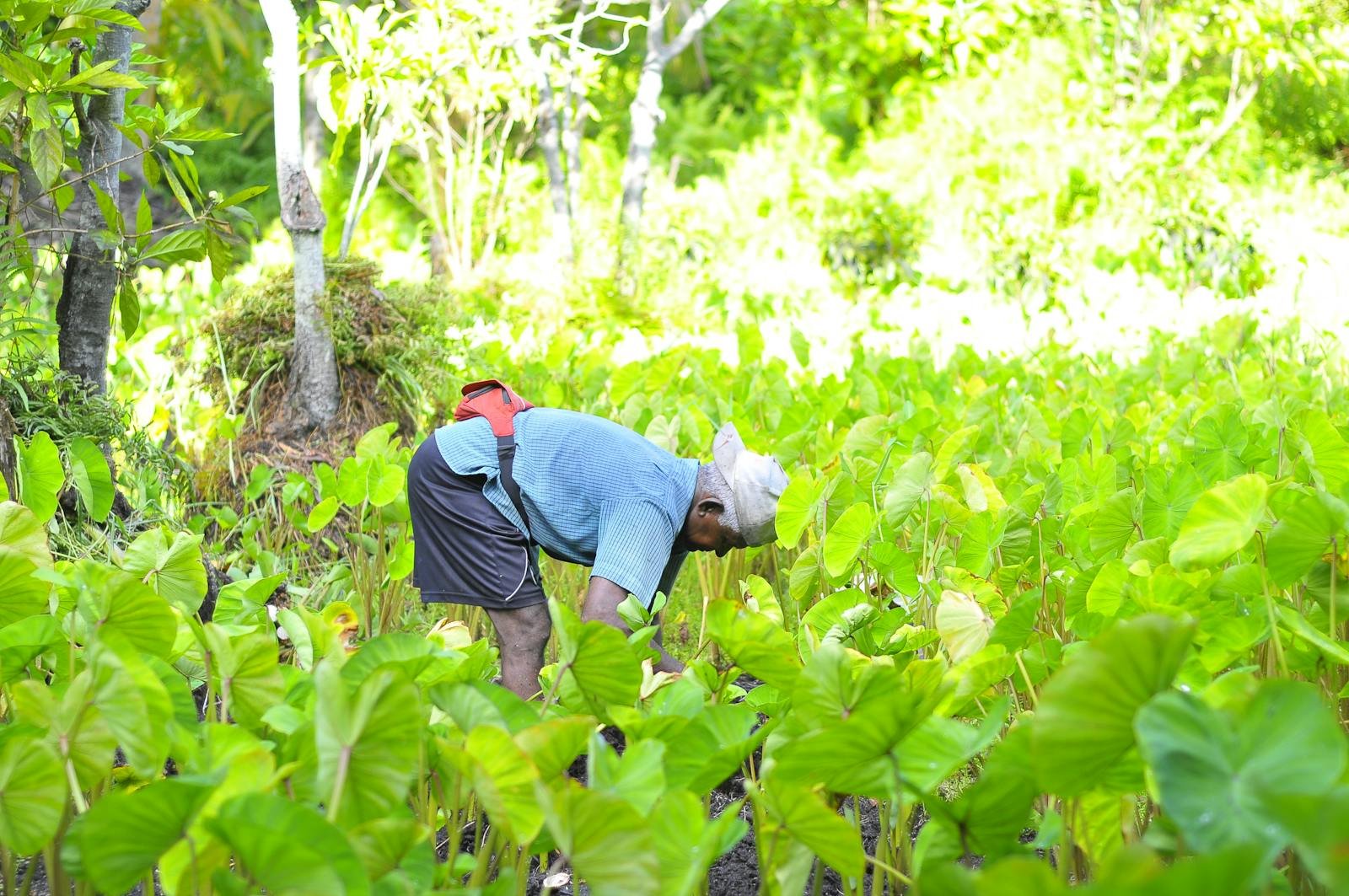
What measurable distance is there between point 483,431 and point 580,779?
74cm

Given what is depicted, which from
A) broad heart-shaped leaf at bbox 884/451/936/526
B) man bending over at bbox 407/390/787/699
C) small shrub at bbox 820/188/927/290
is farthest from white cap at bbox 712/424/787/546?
small shrub at bbox 820/188/927/290

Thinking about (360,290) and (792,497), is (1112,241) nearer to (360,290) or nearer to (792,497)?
(360,290)

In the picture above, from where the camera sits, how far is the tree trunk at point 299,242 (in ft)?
12.1

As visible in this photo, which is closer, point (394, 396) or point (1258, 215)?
point (394, 396)

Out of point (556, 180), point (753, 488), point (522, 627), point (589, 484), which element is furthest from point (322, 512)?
point (556, 180)

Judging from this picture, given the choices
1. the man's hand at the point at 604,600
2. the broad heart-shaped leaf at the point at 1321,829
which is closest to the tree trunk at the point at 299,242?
the man's hand at the point at 604,600

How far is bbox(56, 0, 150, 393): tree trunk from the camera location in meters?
2.86

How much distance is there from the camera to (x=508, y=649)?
99.3 inches

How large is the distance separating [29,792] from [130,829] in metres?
0.18

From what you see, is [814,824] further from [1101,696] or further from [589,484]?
[589,484]

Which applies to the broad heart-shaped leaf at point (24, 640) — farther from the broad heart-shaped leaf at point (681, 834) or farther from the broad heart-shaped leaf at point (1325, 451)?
the broad heart-shaped leaf at point (1325, 451)

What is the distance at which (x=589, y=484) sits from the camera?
237 centimetres

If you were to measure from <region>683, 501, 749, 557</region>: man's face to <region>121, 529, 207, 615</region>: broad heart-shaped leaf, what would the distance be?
0.90m

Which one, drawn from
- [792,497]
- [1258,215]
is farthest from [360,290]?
[1258,215]
